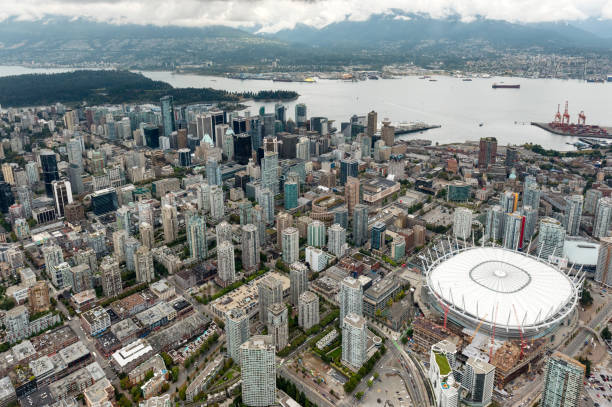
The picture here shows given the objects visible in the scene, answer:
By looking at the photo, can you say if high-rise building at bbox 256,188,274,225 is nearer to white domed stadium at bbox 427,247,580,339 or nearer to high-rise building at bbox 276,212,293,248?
high-rise building at bbox 276,212,293,248

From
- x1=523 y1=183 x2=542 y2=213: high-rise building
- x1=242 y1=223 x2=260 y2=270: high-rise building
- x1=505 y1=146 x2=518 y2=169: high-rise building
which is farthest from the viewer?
x1=505 y1=146 x2=518 y2=169: high-rise building

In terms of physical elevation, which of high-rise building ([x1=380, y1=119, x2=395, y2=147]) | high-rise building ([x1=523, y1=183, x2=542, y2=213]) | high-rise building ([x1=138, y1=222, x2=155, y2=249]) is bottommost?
high-rise building ([x1=138, y1=222, x2=155, y2=249])

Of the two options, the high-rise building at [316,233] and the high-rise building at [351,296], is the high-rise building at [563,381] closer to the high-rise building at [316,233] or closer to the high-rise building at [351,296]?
the high-rise building at [351,296]

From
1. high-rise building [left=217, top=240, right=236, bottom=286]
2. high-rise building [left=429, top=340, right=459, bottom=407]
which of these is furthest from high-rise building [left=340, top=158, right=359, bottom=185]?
high-rise building [left=429, top=340, right=459, bottom=407]

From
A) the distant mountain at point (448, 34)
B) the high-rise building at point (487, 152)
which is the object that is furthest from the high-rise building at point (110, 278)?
the distant mountain at point (448, 34)

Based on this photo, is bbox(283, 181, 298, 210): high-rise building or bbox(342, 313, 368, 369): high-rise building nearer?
bbox(342, 313, 368, 369): high-rise building

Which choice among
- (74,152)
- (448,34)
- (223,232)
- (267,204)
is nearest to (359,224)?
→ (267,204)

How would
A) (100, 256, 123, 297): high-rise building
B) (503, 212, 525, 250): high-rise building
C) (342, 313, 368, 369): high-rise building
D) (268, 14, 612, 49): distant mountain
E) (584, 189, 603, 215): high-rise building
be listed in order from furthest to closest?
1. (268, 14, 612, 49): distant mountain
2. (584, 189, 603, 215): high-rise building
3. (503, 212, 525, 250): high-rise building
4. (100, 256, 123, 297): high-rise building
5. (342, 313, 368, 369): high-rise building

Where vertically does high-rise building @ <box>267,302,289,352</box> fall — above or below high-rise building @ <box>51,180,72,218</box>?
below

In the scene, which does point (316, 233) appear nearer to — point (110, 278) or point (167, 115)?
point (110, 278)
